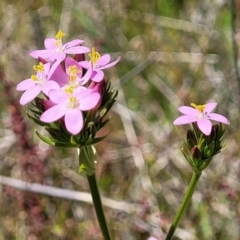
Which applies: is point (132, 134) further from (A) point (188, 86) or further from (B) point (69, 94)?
(B) point (69, 94)

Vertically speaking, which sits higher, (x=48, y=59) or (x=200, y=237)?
(x=48, y=59)

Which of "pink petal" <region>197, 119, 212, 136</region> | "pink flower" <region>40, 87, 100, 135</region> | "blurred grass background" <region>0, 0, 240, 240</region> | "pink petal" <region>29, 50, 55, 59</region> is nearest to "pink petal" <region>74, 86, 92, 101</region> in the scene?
"pink flower" <region>40, 87, 100, 135</region>

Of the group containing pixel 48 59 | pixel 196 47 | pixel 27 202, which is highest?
pixel 48 59

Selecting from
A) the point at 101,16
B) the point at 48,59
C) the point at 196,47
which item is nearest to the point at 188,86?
the point at 196,47

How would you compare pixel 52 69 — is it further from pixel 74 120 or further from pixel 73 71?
pixel 74 120

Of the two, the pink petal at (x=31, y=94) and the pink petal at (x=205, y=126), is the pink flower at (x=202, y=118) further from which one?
the pink petal at (x=31, y=94)

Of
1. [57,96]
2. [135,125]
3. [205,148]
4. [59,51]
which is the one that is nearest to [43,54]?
[59,51]

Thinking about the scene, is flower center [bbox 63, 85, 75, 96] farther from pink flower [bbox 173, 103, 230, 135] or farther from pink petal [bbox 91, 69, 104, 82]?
pink flower [bbox 173, 103, 230, 135]

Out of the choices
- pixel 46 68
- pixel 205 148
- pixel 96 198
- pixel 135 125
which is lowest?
pixel 135 125
